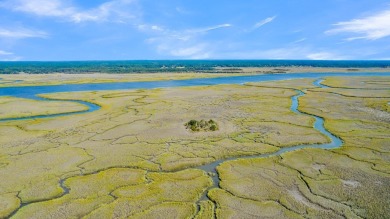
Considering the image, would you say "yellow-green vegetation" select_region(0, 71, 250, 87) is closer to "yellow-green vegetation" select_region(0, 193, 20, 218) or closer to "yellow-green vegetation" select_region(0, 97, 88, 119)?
"yellow-green vegetation" select_region(0, 97, 88, 119)

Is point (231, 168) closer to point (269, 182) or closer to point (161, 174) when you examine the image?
point (269, 182)

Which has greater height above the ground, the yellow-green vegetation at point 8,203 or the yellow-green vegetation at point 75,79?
the yellow-green vegetation at point 75,79

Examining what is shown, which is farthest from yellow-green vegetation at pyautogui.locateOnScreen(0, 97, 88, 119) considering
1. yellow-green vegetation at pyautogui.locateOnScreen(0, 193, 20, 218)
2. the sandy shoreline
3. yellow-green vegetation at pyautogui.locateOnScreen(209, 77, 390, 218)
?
the sandy shoreline

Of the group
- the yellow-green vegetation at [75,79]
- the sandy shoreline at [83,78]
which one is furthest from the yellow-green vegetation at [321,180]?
the yellow-green vegetation at [75,79]

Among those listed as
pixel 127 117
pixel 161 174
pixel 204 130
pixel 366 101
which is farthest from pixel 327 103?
pixel 161 174

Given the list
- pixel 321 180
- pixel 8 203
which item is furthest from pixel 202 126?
pixel 8 203

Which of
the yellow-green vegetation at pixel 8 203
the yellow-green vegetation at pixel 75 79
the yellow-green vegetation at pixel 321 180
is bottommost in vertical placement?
the yellow-green vegetation at pixel 8 203

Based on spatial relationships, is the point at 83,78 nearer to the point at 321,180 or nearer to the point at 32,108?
the point at 32,108

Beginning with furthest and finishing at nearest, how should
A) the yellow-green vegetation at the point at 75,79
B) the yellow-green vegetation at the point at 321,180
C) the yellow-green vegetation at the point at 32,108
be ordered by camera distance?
the yellow-green vegetation at the point at 75,79, the yellow-green vegetation at the point at 32,108, the yellow-green vegetation at the point at 321,180

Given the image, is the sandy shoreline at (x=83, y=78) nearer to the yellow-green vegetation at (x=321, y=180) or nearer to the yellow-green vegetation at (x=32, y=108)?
the yellow-green vegetation at (x=32, y=108)
